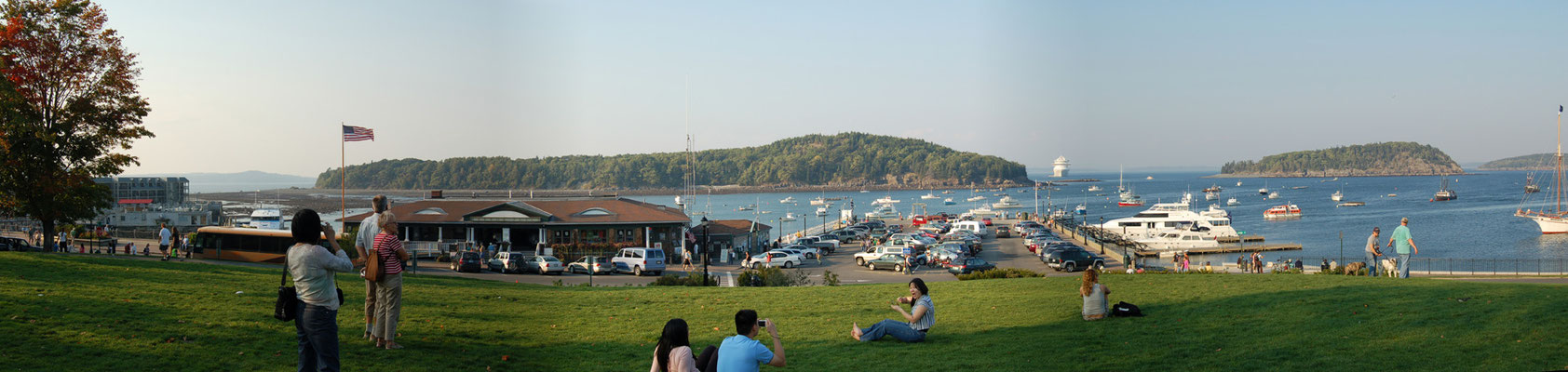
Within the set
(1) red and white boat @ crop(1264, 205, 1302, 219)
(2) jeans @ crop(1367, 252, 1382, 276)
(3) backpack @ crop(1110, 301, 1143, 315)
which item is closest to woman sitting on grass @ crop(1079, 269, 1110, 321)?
(3) backpack @ crop(1110, 301, 1143, 315)

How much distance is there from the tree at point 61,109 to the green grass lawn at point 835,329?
8.97 metres

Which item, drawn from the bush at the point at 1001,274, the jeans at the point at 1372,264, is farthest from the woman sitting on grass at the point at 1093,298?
the jeans at the point at 1372,264

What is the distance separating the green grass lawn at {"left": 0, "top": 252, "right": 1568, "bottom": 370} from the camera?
265 inches

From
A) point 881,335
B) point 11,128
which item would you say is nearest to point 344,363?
point 881,335

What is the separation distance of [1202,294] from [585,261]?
20.0m

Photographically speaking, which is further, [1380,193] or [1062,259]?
[1380,193]

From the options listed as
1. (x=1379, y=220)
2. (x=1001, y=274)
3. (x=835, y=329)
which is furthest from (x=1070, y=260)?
(x=1379, y=220)

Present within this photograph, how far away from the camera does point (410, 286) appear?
1209 cm

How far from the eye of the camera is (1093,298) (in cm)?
879

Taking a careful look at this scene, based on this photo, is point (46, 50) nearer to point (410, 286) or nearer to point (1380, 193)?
point (410, 286)

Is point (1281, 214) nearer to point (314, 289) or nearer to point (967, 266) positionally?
point (967, 266)

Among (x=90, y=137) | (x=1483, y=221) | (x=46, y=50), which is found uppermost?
(x=46, y=50)

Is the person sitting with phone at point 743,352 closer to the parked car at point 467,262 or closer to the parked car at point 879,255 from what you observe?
the parked car at point 467,262

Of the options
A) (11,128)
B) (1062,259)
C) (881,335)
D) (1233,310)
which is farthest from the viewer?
(1062,259)
